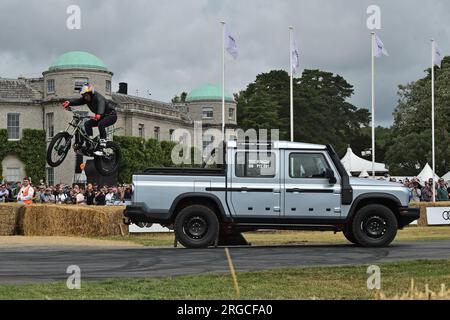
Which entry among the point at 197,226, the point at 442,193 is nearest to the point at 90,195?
the point at 197,226

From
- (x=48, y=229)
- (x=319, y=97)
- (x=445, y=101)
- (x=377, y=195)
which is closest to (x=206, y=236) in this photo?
(x=377, y=195)

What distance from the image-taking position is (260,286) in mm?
11016

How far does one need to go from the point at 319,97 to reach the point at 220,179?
8154cm

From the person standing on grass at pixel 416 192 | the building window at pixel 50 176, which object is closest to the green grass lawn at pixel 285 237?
the person standing on grass at pixel 416 192

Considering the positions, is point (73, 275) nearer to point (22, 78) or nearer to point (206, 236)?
point (206, 236)

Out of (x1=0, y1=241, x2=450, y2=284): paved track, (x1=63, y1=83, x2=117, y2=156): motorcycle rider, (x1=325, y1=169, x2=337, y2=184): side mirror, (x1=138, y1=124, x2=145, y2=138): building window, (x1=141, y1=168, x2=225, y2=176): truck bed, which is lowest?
(x1=0, y1=241, x2=450, y2=284): paved track

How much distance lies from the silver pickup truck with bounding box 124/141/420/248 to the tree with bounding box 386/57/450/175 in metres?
61.2

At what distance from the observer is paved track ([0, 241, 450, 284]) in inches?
523

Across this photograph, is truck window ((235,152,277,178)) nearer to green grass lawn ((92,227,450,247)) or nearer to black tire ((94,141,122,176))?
black tire ((94,141,122,176))

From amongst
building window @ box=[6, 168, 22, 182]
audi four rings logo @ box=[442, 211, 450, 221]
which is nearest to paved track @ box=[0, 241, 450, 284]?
audi four rings logo @ box=[442, 211, 450, 221]

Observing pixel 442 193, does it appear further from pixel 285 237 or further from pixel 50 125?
pixel 50 125

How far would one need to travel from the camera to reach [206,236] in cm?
1827

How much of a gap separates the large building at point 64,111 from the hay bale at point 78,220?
79.5 feet

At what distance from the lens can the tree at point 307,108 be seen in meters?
92.6
